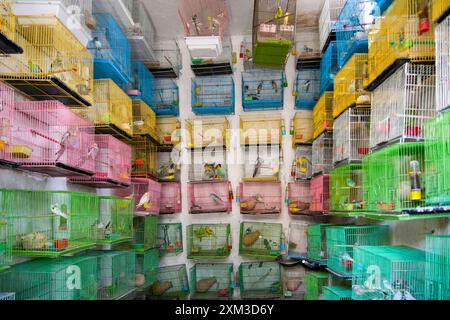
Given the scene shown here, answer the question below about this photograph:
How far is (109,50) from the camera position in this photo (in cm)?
438

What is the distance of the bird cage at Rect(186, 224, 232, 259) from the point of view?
6.09 meters

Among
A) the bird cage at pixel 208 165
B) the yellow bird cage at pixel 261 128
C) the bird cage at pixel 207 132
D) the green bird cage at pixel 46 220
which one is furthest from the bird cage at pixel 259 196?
the green bird cage at pixel 46 220

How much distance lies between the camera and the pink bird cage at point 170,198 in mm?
6168

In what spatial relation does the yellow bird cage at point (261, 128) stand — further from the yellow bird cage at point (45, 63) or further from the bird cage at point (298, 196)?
the yellow bird cage at point (45, 63)

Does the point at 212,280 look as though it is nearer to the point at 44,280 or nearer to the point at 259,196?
the point at 259,196

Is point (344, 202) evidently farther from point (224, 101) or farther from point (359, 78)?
point (224, 101)

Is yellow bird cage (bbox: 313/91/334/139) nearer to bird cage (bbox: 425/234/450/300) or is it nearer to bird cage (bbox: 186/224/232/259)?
bird cage (bbox: 186/224/232/259)

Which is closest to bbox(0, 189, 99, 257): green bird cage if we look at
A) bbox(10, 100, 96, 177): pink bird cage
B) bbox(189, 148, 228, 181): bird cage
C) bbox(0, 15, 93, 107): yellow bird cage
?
bbox(10, 100, 96, 177): pink bird cage

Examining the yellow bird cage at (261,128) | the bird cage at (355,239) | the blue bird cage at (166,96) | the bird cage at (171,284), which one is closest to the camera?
the bird cage at (355,239)

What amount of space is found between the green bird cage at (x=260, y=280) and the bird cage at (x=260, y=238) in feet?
0.51

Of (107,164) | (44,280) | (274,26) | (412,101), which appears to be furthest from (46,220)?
(274,26)

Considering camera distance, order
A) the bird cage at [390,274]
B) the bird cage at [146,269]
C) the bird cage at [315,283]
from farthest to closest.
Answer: the bird cage at [146,269], the bird cage at [315,283], the bird cage at [390,274]

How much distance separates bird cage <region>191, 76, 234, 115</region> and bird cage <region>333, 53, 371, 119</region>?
2.24 meters
